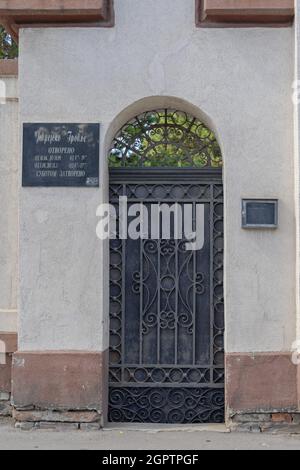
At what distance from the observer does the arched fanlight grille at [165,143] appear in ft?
25.3

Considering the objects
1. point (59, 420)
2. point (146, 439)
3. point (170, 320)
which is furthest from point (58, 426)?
point (170, 320)

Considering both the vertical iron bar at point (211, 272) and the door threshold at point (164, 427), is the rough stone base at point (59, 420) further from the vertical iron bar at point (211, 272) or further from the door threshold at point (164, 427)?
the vertical iron bar at point (211, 272)

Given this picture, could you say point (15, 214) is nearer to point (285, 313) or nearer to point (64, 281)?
point (64, 281)

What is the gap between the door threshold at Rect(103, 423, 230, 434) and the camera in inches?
283

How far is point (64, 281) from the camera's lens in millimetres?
7305

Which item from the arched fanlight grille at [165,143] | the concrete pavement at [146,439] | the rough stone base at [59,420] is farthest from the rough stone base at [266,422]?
the arched fanlight grille at [165,143]

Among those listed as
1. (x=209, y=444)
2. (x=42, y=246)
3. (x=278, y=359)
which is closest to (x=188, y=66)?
(x=42, y=246)

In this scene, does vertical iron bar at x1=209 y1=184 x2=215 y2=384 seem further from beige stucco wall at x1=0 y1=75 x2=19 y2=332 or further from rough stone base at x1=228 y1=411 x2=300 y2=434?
beige stucco wall at x1=0 y1=75 x2=19 y2=332

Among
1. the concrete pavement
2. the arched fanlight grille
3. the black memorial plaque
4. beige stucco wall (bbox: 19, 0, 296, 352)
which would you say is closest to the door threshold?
the concrete pavement

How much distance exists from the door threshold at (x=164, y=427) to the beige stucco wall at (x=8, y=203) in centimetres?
140

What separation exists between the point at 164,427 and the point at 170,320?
104 cm

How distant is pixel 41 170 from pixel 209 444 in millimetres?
3028

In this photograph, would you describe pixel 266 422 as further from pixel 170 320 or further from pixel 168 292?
pixel 168 292

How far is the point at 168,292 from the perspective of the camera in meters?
7.55
